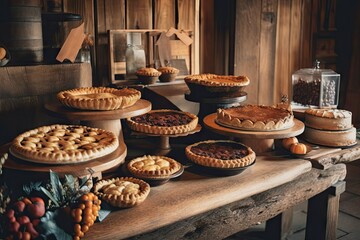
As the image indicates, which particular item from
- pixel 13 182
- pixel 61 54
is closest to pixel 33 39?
pixel 61 54

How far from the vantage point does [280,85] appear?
5281 millimetres

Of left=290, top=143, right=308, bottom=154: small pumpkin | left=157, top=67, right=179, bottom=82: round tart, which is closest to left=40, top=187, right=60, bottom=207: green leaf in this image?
left=290, top=143, right=308, bottom=154: small pumpkin

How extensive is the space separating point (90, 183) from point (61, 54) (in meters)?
1.07

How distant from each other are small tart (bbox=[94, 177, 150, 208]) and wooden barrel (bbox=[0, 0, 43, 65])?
1.09 metres

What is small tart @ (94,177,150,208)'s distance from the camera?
1976 mm

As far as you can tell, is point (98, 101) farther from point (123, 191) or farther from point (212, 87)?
point (212, 87)

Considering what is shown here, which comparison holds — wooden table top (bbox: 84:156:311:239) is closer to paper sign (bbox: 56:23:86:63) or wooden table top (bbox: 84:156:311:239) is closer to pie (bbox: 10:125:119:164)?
pie (bbox: 10:125:119:164)

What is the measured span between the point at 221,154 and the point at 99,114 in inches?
29.0

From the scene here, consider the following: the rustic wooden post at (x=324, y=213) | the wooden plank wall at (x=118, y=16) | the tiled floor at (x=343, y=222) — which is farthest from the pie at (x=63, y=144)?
the tiled floor at (x=343, y=222)

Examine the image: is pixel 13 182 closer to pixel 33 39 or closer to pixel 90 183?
pixel 90 183

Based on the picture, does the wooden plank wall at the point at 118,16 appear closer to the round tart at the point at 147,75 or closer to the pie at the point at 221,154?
the round tart at the point at 147,75

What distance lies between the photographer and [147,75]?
3.28 m

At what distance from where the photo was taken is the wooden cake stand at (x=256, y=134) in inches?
→ 102

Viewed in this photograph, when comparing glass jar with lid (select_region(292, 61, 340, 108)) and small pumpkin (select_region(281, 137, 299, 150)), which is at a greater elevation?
glass jar with lid (select_region(292, 61, 340, 108))
